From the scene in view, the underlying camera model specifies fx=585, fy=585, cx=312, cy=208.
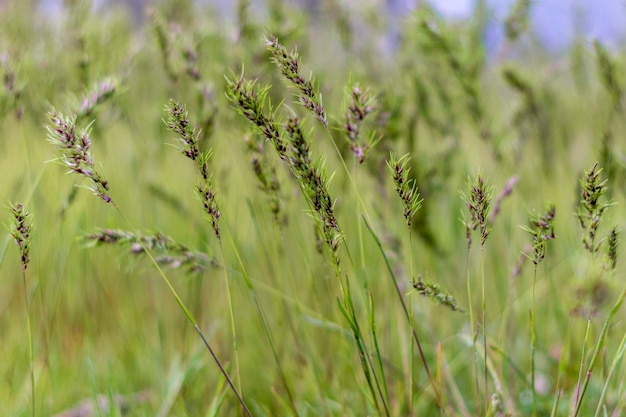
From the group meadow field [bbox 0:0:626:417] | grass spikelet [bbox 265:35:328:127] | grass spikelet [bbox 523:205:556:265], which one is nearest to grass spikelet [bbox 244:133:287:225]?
meadow field [bbox 0:0:626:417]

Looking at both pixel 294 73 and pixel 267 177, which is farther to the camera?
pixel 267 177

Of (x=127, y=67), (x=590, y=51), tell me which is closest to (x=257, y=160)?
(x=127, y=67)

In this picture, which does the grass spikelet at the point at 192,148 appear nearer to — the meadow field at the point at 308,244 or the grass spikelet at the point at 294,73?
the meadow field at the point at 308,244

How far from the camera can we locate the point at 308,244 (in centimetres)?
146

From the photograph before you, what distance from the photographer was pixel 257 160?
814mm

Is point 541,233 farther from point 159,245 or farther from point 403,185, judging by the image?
point 159,245

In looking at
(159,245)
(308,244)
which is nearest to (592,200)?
(159,245)

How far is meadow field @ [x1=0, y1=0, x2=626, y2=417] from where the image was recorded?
62cm

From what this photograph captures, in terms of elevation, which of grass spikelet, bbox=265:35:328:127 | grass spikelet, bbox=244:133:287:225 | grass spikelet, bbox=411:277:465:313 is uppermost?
grass spikelet, bbox=244:133:287:225

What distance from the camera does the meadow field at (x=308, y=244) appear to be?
0.62m

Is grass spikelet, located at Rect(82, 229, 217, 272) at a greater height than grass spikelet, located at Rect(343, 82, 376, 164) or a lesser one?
lesser

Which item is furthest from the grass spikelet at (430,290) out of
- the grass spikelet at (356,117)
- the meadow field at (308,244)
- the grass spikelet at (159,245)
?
the grass spikelet at (159,245)

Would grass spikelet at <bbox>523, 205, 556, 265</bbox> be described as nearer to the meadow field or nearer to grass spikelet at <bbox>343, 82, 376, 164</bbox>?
the meadow field

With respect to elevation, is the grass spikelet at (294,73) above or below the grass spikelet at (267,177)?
below
